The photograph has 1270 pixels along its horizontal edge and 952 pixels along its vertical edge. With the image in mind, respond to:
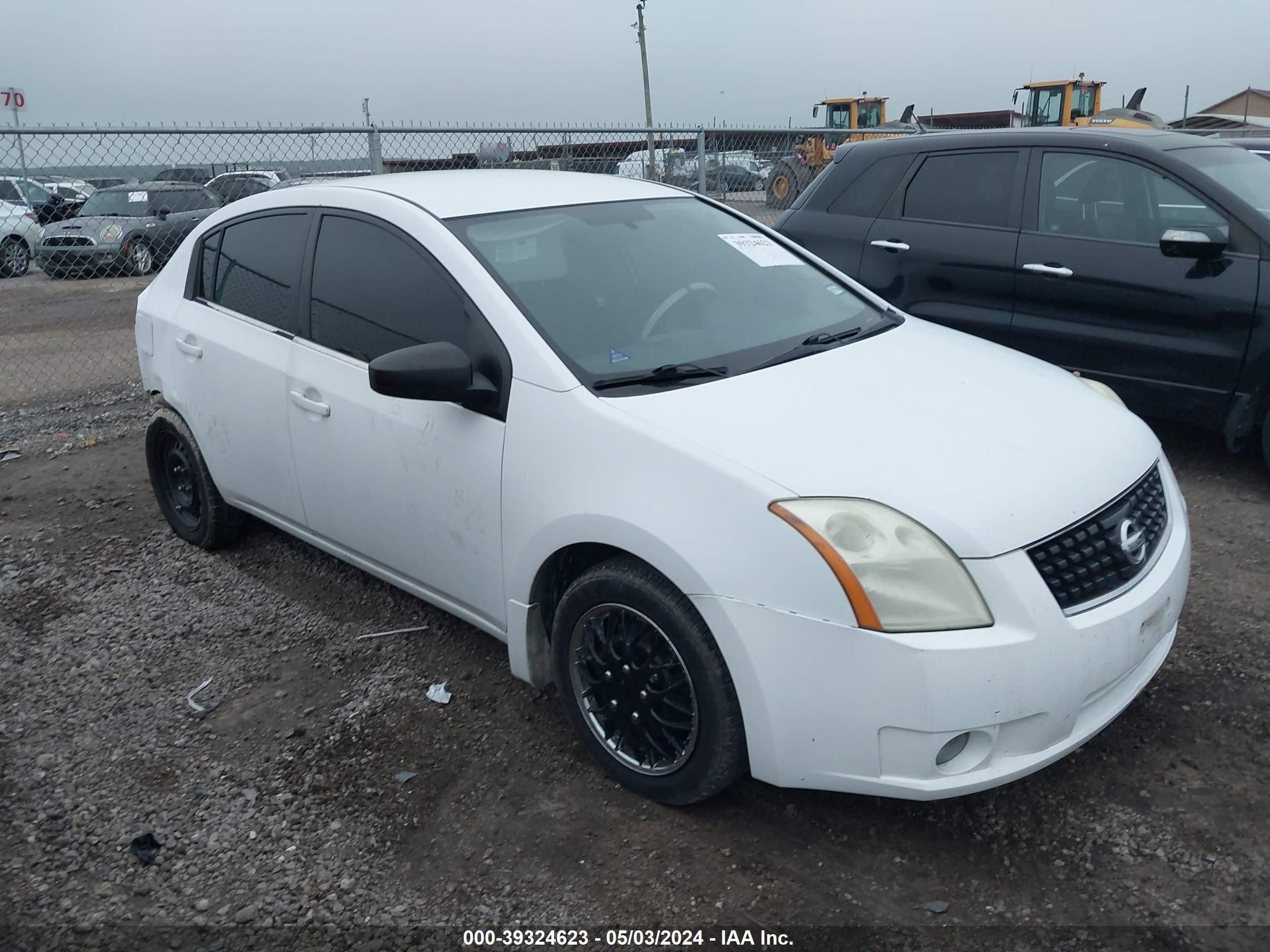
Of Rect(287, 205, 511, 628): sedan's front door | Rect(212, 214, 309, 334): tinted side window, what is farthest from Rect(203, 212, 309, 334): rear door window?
Rect(287, 205, 511, 628): sedan's front door

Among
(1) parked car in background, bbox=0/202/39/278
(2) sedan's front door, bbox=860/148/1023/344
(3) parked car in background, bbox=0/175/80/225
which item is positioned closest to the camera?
(2) sedan's front door, bbox=860/148/1023/344

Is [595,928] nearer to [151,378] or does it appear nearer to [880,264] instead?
[151,378]

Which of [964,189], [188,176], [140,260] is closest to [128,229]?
[188,176]

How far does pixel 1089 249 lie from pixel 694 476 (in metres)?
3.70

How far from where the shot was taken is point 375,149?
7.63 metres

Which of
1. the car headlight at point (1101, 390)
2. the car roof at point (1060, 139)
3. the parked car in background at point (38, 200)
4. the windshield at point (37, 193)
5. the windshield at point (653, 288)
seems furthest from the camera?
the windshield at point (37, 193)

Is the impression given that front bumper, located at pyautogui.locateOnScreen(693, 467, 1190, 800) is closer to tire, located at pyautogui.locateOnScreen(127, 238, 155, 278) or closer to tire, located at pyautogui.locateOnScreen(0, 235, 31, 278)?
tire, located at pyautogui.locateOnScreen(127, 238, 155, 278)

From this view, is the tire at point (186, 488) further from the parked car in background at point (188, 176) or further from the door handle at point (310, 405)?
the parked car in background at point (188, 176)

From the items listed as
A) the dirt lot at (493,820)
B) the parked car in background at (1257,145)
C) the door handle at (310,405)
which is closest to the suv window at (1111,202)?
the dirt lot at (493,820)

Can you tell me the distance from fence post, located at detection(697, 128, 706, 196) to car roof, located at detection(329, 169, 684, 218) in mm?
5833

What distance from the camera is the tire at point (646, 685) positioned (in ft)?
8.30

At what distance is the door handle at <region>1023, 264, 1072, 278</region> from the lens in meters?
5.28

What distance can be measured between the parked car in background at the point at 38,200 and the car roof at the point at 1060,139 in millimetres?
11813

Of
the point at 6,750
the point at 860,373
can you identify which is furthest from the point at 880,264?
the point at 6,750
